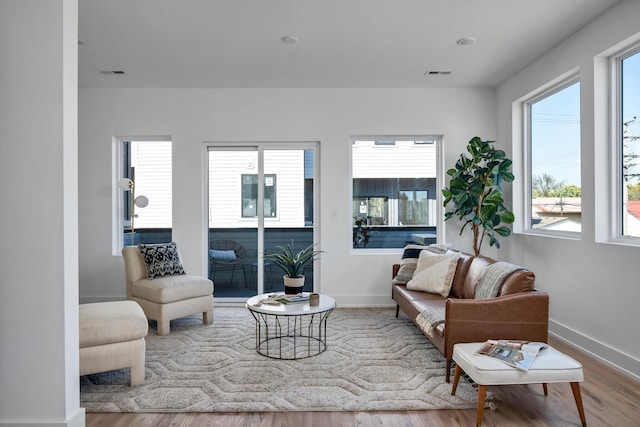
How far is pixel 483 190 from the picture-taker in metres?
4.45

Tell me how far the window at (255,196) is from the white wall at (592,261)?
3.08 meters

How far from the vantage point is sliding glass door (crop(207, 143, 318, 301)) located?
5.16 meters

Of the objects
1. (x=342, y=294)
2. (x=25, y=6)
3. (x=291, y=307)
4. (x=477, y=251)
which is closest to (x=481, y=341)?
(x=291, y=307)

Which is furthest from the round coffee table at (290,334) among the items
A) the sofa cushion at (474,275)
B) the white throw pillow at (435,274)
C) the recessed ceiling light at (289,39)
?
the recessed ceiling light at (289,39)

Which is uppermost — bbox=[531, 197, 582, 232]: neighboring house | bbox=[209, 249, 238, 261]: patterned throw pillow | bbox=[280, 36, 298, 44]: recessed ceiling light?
bbox=[280, 36, 298, 44]: recessed ceiling light

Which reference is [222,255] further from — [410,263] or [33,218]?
[33,218]

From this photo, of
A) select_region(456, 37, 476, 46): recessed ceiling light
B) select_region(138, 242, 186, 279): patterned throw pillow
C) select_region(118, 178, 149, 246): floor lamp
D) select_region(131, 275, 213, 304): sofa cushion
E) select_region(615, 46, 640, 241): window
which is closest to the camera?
select_region(615, 46, 640, 241): window

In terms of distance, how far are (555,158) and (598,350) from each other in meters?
1.86

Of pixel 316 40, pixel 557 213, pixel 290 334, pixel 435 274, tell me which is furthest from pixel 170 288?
pixel 557 213

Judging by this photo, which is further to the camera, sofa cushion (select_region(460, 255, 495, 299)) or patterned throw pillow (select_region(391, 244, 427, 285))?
patterned throw pillow (select_region(391, 244, 427, 285))

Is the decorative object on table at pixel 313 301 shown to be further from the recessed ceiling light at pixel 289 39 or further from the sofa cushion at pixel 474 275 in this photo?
the recessed ceiling light at pixel 289 39

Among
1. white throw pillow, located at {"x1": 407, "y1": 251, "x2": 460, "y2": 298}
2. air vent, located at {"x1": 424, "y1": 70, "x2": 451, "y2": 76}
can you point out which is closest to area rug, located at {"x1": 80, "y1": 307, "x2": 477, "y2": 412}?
white throw pillow, located at {"x1": 407, "y1": 251, "x2": 460, "y2": 298}

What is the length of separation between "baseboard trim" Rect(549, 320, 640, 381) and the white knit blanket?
1069mm

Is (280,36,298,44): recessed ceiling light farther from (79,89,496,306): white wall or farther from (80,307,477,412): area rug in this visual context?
(80,307,477,412): area rug
